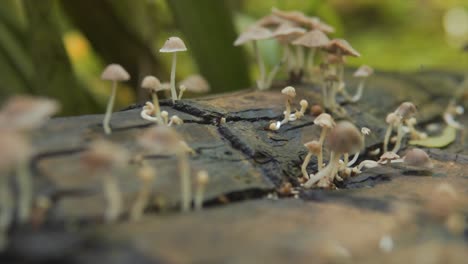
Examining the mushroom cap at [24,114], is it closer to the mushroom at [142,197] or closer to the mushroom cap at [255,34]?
the mushroom at [142,197]

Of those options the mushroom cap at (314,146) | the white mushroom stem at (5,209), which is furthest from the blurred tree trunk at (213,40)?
the white mushroom stem at (5,209)

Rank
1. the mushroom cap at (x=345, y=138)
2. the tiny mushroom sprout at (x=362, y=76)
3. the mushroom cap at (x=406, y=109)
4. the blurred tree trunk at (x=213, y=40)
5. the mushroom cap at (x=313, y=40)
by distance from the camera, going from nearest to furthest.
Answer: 1. the mushroom cap at (x=345, y=138)
2. the mushroom cap at (x=406, y=109)
3. the mushroom cap at (x=313, y=40)
4. the tiny mushroom sprout at (x=362, y=76)
5. the blurred tree trunk at (x=213, y=40)

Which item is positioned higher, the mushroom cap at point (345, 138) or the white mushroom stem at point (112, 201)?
the mushroom cap at point (345, 138)

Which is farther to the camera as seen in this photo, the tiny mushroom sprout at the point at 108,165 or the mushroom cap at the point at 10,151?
the tiny mushroom sprout at the point at 108,165

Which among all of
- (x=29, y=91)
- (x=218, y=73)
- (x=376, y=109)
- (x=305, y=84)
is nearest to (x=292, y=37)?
(x=305, y=84)

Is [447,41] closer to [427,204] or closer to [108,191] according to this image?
[427,204]

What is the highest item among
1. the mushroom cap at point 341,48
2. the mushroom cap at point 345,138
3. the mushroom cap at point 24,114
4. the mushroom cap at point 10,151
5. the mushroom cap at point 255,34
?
the mushroom cap at point 255,34
